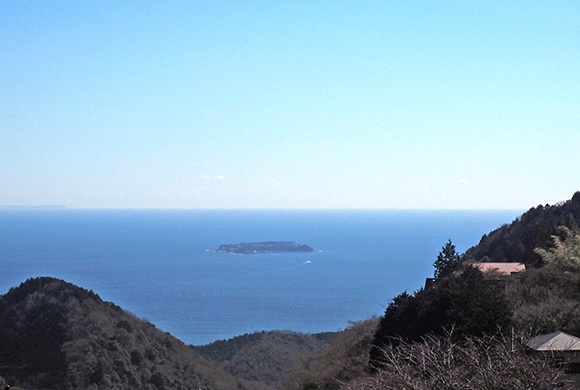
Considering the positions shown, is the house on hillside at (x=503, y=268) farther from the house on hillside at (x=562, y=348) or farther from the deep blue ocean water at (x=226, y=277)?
the house on hillside at (x=562, y=348)

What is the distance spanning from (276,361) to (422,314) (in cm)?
2075

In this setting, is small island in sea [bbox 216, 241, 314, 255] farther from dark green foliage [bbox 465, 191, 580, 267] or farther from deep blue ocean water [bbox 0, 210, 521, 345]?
dark green foliage [bbox 465, 191, 580, 267]

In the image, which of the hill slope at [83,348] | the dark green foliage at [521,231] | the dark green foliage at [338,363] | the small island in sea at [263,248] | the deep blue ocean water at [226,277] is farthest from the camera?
the small island in sea at [263,248]

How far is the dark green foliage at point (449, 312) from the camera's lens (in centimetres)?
1580

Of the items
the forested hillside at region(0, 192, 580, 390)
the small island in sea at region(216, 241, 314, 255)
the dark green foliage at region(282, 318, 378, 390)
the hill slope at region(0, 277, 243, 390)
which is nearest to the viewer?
the forested hillside at region(0, 192, 580, 390)

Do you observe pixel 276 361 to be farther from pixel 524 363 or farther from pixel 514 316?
pixel 524 363

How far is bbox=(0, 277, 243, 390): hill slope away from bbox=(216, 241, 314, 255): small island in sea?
4337 inches

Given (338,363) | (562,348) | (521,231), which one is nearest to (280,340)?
(521,231)

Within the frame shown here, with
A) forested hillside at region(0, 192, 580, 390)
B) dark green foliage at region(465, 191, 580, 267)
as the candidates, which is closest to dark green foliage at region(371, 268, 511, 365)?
forested hillside at region(0, 192, 580, 390)

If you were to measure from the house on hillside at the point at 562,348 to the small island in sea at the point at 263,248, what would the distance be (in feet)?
419

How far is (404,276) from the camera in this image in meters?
95.2

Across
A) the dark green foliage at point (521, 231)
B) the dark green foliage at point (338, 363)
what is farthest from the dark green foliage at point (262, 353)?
the dark green foliage at point (521, 231)

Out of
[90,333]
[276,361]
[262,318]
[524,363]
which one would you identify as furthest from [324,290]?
[524,363]

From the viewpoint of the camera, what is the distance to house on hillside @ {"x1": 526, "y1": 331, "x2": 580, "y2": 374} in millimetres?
12180
